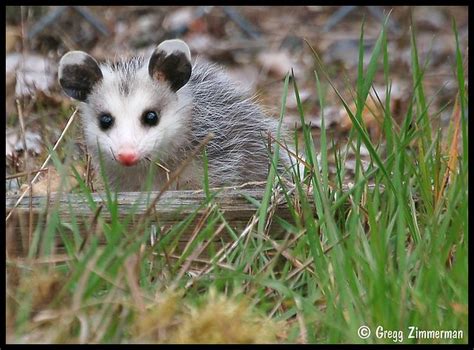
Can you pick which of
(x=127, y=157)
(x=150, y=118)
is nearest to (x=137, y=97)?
(x=150, y=118)

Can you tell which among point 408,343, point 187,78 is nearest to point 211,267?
point 408,343

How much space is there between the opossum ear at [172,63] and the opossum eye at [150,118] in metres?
0.15

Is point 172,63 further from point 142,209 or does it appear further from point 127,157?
point 142,209

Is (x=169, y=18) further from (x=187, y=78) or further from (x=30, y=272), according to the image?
(x=30, y=272)

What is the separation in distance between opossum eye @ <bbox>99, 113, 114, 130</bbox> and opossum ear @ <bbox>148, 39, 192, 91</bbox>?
0.78 feet

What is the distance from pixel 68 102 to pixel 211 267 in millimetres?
2679

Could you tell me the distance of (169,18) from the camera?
774cm

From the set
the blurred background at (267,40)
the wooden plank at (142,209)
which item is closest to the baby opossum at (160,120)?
the wooden plank at (142,209)

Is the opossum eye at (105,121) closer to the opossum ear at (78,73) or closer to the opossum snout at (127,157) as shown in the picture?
the opossum ear at (78,73)

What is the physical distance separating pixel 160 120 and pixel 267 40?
12.4 feet

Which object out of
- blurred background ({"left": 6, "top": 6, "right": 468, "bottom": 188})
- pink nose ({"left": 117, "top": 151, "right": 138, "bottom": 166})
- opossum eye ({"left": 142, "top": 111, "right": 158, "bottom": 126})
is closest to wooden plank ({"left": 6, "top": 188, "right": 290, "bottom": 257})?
pink nose ({"left": 117, "top": 151, "right": 138, "bottom": 166})

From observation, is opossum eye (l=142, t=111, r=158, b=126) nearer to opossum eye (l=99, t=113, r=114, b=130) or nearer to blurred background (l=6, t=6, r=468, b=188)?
opossum eye (l=99, t=113, r=114, b=130)

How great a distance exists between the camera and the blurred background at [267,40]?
19.5ft

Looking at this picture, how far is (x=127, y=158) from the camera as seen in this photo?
11.2 ft
